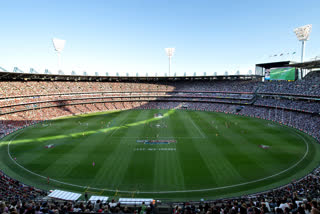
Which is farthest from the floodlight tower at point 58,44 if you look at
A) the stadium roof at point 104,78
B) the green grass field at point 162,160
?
the green grass field at point 162,160

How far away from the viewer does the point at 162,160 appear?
30.5m

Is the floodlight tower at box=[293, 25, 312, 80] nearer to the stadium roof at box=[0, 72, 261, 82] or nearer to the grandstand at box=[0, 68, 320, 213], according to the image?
the grandstand at box=[0, 68, 320, 213]

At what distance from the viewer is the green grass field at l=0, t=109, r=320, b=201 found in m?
23.3

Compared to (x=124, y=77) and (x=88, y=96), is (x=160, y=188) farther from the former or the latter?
(x=124, y=77)

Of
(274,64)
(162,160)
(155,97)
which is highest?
(274,64)

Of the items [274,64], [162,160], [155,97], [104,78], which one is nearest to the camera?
[162,160]

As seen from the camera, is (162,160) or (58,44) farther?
(58,44)

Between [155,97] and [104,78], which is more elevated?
[104,78]

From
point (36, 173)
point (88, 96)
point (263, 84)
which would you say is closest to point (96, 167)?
point (36, 173)

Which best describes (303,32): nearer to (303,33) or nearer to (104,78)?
(303,33)

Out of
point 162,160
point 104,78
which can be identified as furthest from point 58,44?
point 162,160

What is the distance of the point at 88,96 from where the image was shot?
282 feet

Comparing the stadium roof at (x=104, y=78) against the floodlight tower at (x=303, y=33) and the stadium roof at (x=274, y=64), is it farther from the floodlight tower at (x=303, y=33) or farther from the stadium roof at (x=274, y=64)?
the floodlight tower at (x=303, y=33)

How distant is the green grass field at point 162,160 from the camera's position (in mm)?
23297
